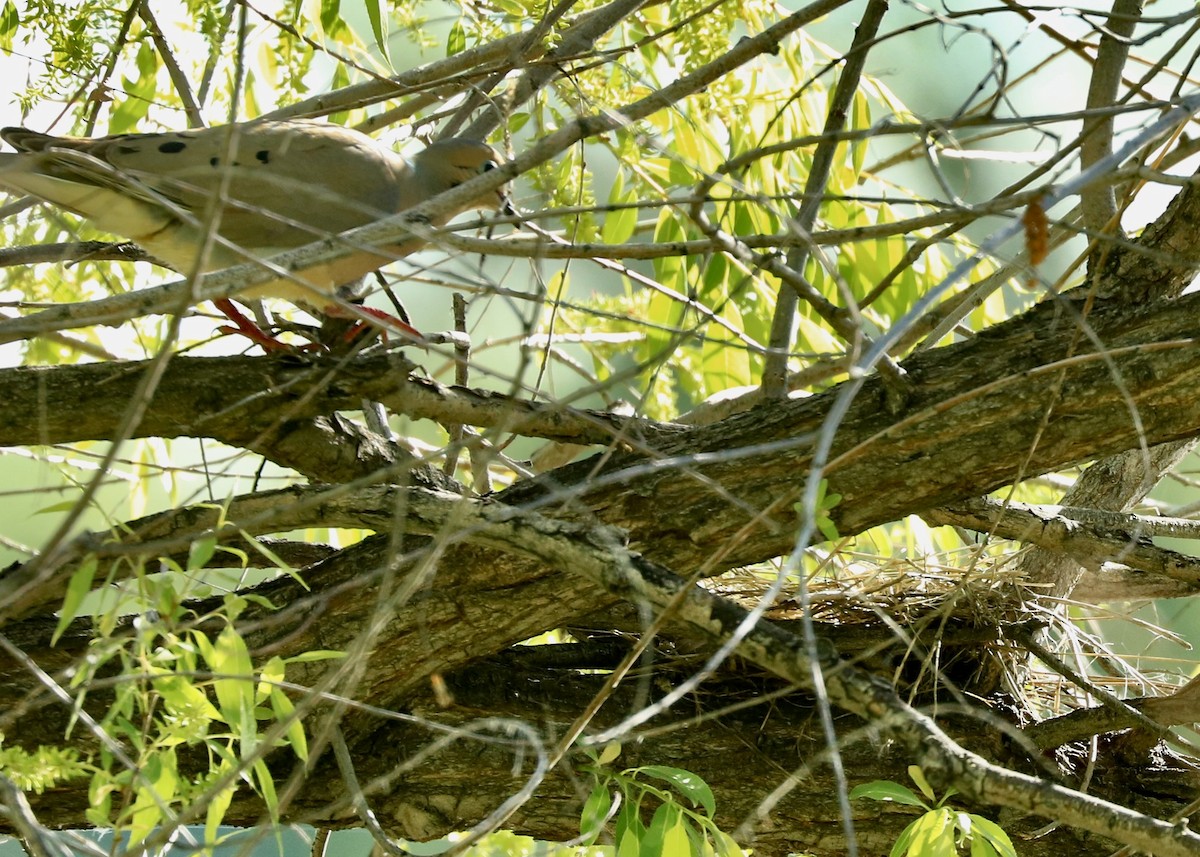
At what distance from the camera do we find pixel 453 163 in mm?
3877

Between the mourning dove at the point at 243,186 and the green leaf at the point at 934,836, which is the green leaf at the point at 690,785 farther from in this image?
the mourning dove at the point at 243,186

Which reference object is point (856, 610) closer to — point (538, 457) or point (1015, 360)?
point (1015, 360)

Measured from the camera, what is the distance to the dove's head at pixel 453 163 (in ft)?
12.5

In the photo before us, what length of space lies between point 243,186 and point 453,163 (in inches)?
30.2

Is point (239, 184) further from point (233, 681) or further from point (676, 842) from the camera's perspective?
point (676, 842)

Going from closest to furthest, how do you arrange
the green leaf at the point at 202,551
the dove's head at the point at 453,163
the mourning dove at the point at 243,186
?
the green leaf at the point at 202,551, the mourning dove at the point at 243,186, the dove's head at the point at 453,163

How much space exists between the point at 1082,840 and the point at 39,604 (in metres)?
2.36

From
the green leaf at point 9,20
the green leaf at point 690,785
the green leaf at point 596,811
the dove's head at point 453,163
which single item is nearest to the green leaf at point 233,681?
the green leaf at point 596,811

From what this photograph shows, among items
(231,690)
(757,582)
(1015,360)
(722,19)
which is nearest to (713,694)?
(757,582)

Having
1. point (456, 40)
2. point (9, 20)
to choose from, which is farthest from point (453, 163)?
point (9, 20)

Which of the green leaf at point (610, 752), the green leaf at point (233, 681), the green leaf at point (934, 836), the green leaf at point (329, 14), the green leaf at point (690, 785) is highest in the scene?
the green leaf at point (329, 14)

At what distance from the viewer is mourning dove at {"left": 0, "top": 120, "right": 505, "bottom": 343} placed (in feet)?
10.0

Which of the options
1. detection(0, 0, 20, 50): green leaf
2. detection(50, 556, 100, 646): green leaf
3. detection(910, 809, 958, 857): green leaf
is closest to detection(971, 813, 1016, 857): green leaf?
detection(910, 809, 958, 857): green leaf

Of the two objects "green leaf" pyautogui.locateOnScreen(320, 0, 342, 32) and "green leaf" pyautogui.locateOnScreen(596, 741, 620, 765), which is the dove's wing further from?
"green leaf" pyautogui.locateOnScreen(596, 741, 620, 765)
